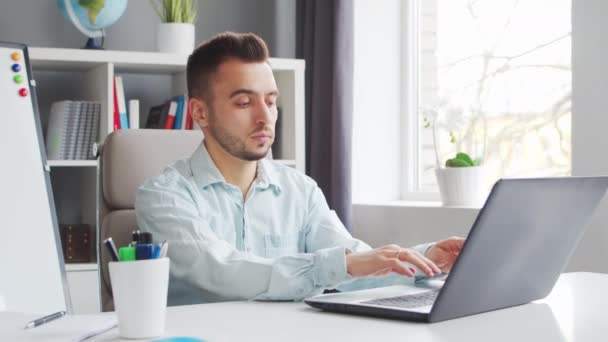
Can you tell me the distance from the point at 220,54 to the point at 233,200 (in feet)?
1.07

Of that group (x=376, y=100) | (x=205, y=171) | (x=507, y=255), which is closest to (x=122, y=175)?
(x=205, y=171)

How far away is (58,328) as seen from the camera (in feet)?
3.69

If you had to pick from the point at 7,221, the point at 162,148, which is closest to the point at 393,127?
the point at 162,148

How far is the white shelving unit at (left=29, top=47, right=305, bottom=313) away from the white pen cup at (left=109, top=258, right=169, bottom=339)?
6.65 ft

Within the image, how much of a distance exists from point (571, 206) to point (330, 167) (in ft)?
6.72

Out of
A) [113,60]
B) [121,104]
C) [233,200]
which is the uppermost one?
[113,60]

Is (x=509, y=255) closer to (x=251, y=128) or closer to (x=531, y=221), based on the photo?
(x=531, y=221)

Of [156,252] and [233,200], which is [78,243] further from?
[156,252]

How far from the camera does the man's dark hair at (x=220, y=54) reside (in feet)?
6.40

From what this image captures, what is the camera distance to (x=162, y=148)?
2000mm

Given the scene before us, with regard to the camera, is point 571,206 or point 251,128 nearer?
point 571,206

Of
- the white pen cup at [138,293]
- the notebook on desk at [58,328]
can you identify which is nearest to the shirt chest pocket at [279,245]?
the notebook on desk at [58,328]

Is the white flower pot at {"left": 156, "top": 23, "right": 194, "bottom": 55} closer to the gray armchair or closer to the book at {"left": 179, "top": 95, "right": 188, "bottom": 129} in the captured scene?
the book at {"left": 179, "top": 95, "right": 188, "bottom": 129}

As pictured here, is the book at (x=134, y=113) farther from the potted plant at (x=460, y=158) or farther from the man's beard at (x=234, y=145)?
the man's beard at (x=234, y=145)
